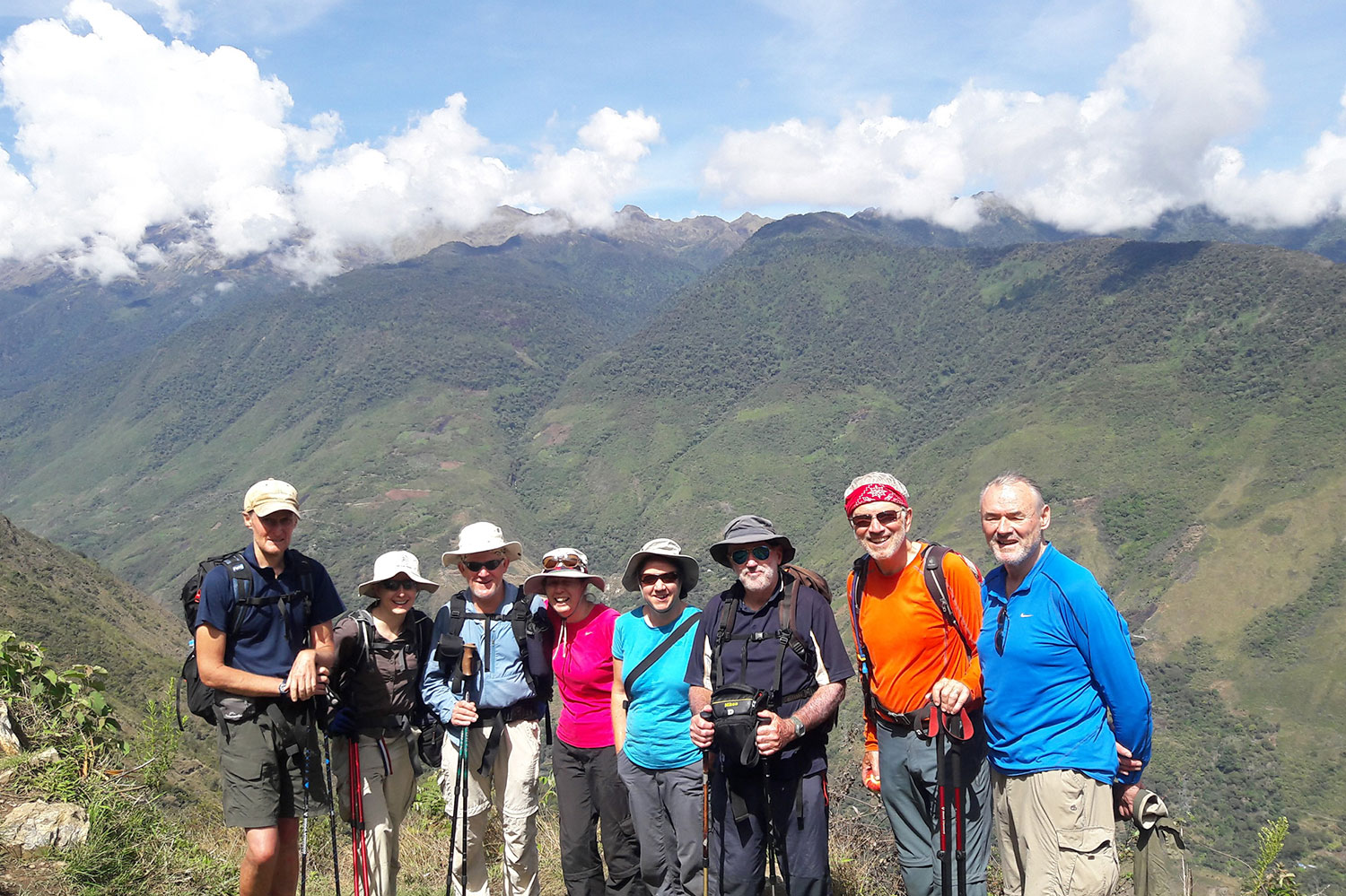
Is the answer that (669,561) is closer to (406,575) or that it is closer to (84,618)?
(406,575)

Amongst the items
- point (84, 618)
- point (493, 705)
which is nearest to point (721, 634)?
point (493, 705)

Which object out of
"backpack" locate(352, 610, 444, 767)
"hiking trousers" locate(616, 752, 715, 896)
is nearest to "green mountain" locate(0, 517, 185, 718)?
"backpack" locate(352, 610, 444, 767)

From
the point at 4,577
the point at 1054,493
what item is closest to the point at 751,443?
the point at 1054,493

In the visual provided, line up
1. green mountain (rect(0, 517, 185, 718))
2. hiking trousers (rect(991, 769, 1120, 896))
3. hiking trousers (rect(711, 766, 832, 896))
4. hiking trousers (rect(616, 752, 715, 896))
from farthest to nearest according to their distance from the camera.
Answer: green mountain (rect(0, 517, 185, 718)), hiking trousers (rect(616, 752, 715, 896)), hiking trousers (rect(711, 766, 832, 896)), hiking trousers (rect(991, 769, 1120, 896))

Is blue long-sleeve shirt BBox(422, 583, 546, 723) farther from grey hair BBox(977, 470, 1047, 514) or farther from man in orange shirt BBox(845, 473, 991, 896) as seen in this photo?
grey hair BBox(977, 470, 1047, 514)

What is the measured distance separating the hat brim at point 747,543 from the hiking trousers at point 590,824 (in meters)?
1.64

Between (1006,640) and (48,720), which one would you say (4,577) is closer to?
(48,720)

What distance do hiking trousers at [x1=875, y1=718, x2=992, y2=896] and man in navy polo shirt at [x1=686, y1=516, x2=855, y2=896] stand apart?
37cm

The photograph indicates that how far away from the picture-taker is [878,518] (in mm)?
4723

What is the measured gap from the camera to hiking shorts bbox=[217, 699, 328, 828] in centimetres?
481

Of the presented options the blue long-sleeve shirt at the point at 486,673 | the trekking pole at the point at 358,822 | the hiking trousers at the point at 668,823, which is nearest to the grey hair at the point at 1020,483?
the hiking trousers at the point at 668,823

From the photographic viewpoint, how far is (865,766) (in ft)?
16.3

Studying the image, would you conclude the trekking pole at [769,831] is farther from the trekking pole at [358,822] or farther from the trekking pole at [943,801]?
the trekking pole at [358,822]

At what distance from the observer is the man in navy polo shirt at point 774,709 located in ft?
15.6
